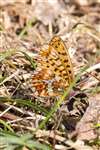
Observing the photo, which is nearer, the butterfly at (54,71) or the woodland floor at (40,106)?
the woodland floor at (40,106)

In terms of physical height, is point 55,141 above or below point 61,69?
below

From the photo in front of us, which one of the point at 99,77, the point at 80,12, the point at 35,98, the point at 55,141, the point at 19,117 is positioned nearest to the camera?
the point at 55,141

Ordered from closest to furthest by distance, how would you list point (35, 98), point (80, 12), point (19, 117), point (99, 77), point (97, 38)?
point (19, 117) < point (35, 98) < point (99, 77) < point (97, 38) < point (80, 12)

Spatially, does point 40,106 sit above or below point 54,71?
below

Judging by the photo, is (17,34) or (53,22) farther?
(53,22)

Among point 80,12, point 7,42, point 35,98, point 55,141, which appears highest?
point 80,12

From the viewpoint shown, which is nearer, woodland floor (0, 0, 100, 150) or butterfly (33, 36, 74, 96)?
woodland floor (0, 0, 100, 150)

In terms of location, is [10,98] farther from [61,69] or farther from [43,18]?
[43,18]

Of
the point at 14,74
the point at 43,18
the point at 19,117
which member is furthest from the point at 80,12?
the point at 19,117
